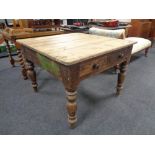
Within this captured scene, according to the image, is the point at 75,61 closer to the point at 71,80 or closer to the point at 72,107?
the point at 71,80

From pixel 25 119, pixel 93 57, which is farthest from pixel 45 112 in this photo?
pixel 93 57

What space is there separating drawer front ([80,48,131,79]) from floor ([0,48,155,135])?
1.72ft

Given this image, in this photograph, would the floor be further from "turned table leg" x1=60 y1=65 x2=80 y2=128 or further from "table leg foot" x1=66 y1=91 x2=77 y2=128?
"turned table leg" x1=60 y1=65 x2=80 y2=128

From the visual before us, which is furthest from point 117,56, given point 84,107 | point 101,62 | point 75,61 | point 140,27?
point 140,27

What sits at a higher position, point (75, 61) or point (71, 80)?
point (75, 61)

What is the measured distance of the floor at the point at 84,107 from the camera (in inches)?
47.6

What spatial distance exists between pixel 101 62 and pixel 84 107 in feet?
2.03

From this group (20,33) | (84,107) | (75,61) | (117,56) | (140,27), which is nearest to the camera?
(75,61)

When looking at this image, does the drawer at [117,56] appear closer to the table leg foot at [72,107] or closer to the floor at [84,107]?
the table leg foot at [72,107]

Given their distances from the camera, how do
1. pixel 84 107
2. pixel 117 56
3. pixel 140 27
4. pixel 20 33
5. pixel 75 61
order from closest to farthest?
pixel 75 61, pixel 117 56, pixel 84 107, pixel 20 33, pixel 140 27

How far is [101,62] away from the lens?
1.03m

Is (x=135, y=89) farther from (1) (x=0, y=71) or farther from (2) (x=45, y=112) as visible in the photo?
(1) (x=0, y=71)

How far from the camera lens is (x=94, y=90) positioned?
1.74 m

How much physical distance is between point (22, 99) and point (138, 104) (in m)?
1.31
